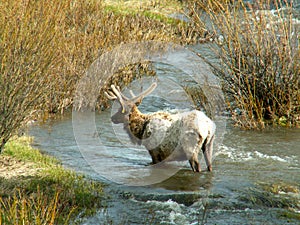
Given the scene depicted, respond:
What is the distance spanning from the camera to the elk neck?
29.7 feet

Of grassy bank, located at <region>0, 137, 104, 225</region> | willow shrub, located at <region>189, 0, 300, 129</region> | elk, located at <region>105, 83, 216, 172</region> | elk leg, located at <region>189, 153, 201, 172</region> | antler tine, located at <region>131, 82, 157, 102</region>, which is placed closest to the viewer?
grassy bank, located at <region>0, 137, 104, 225</region>

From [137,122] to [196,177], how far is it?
4.54 ft

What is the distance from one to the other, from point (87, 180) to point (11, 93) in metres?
1.68

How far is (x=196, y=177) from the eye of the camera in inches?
335

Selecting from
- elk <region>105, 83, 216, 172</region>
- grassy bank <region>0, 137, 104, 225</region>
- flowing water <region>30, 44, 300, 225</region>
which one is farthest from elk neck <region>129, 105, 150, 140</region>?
grassy bank <region>0, 137, 104, 225</region>

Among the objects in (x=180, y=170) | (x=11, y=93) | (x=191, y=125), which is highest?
(x=11, y=93)

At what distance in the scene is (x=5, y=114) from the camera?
797 centimetres

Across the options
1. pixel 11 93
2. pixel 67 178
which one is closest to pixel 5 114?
pixel 11 93

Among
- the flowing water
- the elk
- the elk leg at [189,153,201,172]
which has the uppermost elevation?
the elk

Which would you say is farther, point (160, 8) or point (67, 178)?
point (160, 8)

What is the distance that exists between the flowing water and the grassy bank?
0.78ft

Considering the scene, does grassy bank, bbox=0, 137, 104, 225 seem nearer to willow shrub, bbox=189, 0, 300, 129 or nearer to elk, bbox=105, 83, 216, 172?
elk, bbox=105, 83, 216, 172

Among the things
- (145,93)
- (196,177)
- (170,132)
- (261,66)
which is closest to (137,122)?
(145,93)

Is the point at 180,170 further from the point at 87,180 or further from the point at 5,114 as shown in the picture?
the point at 5,114
